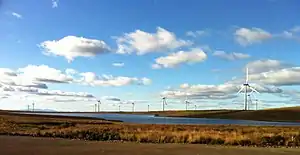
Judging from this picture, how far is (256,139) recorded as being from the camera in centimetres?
3512

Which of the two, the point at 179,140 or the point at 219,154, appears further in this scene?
the point at 179,140

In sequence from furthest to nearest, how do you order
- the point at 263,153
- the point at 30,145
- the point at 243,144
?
the point at 243,144, the point at 30,145, the point at 263,153

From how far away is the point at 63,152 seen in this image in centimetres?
2550

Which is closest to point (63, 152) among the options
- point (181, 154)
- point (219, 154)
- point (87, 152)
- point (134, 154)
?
point (87, 152)

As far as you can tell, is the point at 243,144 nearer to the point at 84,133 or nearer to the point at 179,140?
the point at 179,140

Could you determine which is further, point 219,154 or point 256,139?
point 256,139

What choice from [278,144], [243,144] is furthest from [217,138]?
[278,144]

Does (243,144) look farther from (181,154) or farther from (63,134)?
(63,134)

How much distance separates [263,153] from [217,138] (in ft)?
29.4

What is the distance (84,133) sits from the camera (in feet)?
129

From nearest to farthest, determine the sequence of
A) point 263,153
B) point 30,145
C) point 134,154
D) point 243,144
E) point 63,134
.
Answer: point 134,154 < point 263,153 < point 30,145 < point 243,144 < point 63,134

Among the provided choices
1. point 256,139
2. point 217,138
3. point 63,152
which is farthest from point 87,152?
point 256,139

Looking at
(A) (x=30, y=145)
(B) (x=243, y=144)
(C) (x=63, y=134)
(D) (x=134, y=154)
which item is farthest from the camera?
(C) (x=63, y=134)

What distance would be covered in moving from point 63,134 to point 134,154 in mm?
15934
